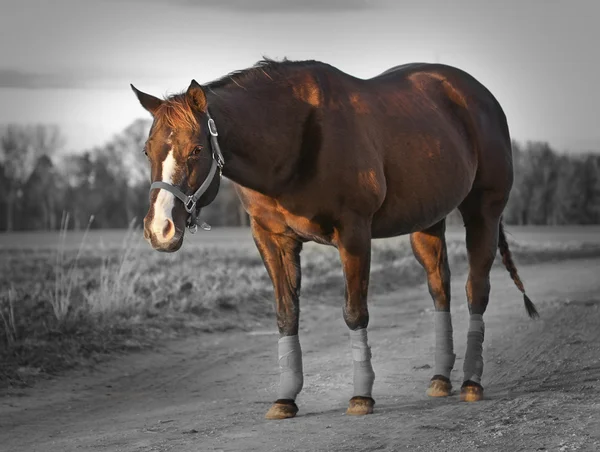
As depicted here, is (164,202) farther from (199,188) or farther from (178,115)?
(178,115)

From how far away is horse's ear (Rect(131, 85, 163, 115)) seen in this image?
6.48m

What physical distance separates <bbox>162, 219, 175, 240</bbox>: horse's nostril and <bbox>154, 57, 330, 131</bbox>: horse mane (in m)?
0.63

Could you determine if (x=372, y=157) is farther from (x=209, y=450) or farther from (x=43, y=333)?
(x=43, y=333)

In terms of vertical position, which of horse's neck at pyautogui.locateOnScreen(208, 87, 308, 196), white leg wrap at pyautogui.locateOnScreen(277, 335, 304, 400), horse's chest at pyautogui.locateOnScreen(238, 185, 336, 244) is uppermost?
horse's neck at pyautogui.locateOnScreen(208, 87, 308, 196)

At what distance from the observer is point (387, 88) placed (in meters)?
7.99

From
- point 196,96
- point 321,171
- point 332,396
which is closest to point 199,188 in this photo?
point 196,96

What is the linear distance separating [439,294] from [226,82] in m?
2.85

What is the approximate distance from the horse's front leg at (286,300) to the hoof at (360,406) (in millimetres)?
437

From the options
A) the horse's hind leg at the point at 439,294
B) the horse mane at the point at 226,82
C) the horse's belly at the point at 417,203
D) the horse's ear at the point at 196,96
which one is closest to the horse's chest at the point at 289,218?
the horse's belly at the point at 417,203

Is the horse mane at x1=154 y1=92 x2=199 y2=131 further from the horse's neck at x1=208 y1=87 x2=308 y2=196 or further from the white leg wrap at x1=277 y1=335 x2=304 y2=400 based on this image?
the white leg wrap at x1=277 y1=335 x2=304 y2=400

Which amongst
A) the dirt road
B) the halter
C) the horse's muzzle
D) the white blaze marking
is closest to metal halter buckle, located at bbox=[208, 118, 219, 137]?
the halter

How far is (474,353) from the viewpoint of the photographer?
Answer: 26.5 ft

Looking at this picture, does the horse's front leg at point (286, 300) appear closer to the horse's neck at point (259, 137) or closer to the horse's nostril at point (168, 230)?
the horse's neck at point (259, 137)

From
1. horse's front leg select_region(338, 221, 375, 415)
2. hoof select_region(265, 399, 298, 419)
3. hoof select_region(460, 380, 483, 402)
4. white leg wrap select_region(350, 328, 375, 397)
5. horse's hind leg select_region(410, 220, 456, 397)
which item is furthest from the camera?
horse's hind leg select_region(410, 220, 456, 397)
